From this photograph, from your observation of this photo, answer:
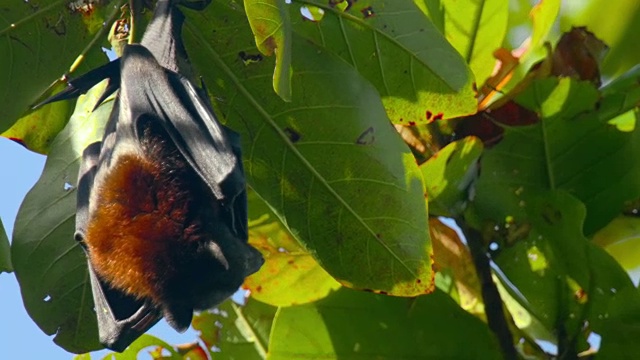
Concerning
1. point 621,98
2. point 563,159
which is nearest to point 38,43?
point 563,159

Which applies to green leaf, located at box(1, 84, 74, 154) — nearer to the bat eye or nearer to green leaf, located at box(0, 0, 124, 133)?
green leaf, located at box(0, 0, 124, 133)

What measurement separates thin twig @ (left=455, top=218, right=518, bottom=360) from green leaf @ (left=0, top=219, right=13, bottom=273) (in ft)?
3.48

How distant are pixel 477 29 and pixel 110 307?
1.12 metres

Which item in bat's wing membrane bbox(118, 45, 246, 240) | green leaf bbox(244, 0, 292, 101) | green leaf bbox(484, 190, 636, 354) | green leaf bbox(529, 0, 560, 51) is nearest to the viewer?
green leaf bbox(244, 0, 292, 101)

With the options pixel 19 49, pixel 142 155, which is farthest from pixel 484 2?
pixel 19 49

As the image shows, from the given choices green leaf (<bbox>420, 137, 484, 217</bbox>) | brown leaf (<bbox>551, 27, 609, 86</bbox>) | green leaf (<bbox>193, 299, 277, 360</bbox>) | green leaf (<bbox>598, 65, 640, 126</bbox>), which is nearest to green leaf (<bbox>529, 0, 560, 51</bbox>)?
brown leaf (<bbox>551, 27, 609, 86</bbox>)

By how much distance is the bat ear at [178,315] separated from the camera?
2.81 m

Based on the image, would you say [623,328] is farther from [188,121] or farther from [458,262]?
[188,121]

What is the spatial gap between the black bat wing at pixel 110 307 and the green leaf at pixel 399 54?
0.61 metres

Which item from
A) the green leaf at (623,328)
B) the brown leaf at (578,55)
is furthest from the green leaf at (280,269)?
the brown leaf at (578,55)

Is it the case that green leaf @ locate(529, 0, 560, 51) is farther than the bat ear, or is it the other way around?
green leaf @ locate(529, 0, 560, 51)

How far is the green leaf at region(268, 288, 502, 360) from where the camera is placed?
9.94 feet

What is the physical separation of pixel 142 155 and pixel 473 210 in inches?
31.3

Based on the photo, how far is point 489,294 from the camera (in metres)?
3.08
